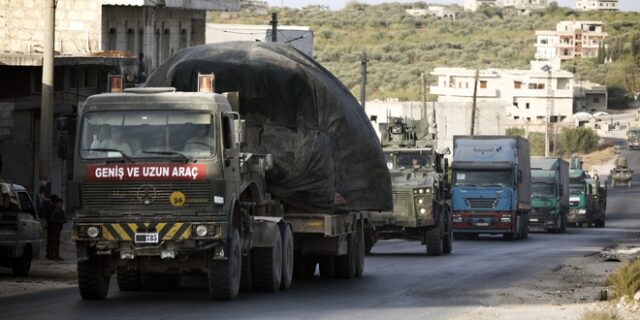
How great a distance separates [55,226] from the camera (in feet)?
100

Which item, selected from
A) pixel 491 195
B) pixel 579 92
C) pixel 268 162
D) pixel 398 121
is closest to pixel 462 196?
pixel 491 195

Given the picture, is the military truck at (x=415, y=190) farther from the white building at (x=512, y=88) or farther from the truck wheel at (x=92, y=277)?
the white building at (x=512, y=88)

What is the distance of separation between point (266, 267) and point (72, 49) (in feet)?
113

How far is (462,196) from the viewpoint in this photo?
50156 mm

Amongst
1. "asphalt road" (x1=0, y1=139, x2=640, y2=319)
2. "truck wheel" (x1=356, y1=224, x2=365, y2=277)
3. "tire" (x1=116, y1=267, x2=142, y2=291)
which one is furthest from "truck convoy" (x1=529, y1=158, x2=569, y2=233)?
"tire" (x1=116, y1=267, x2=142, y2=291)

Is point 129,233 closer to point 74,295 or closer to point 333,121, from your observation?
point 74,295

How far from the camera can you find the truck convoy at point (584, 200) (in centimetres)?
7212

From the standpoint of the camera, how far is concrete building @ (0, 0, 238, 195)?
43.5 meters

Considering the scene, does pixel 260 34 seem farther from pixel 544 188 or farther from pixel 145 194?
pixel 145 194

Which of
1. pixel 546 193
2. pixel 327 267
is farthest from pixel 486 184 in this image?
pixel 327 267

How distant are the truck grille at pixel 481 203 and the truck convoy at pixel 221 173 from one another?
24.1 m

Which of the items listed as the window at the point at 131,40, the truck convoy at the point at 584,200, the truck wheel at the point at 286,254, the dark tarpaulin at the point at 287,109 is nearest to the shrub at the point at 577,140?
the truck convoy at the point at 584,200

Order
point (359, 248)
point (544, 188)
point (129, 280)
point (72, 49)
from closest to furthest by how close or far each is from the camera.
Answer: point (129, 280) → point (359, 248) → point (72, 49) → point (544, 188)

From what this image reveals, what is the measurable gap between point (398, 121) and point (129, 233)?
21410mm
